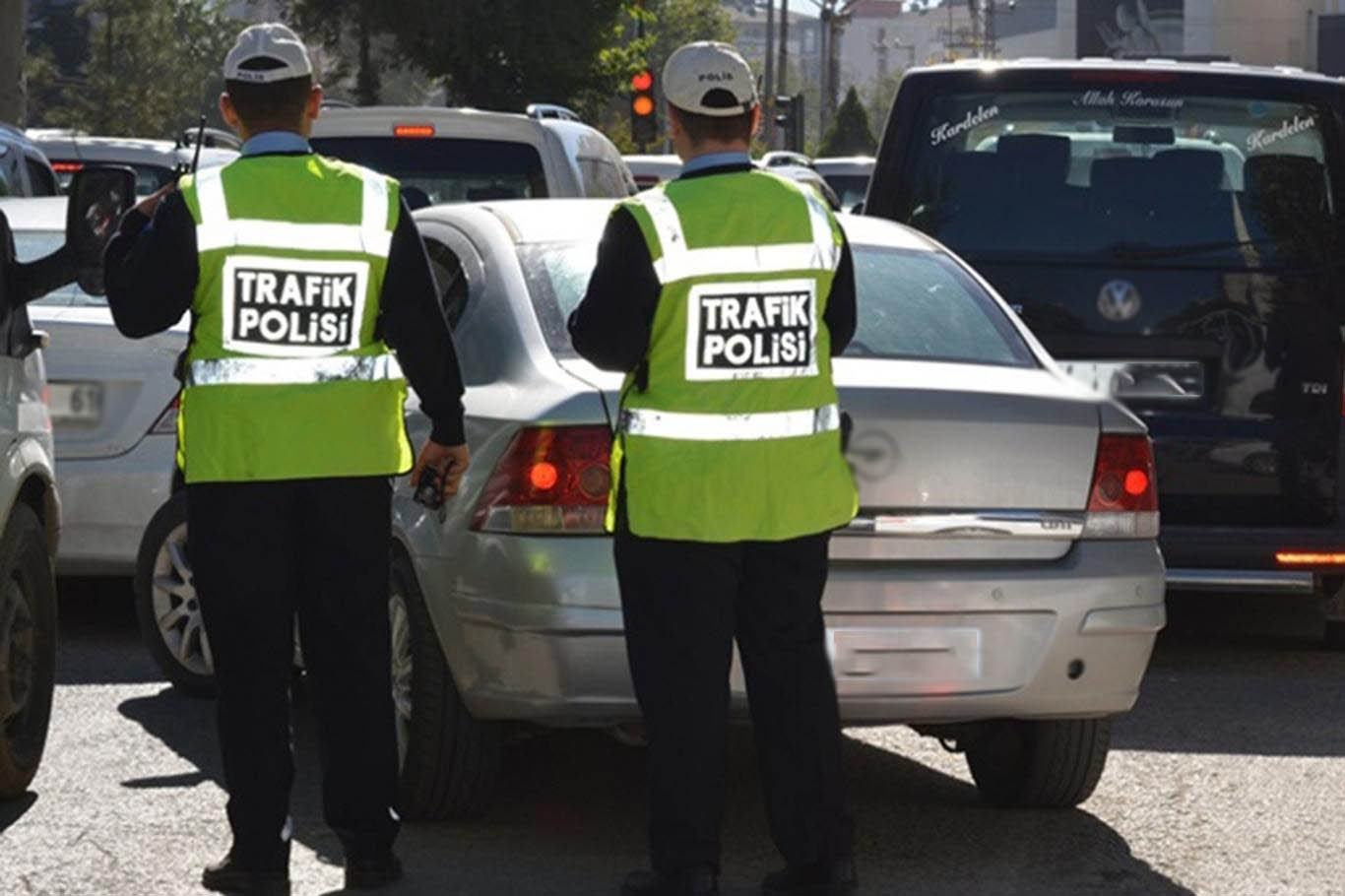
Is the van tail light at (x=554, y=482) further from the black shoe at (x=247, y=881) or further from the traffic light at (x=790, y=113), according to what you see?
the traffic light at (x=790, y=113)

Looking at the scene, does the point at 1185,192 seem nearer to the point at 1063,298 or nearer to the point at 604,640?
the point at 1063,298

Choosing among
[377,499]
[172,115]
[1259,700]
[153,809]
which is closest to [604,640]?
[377,499]

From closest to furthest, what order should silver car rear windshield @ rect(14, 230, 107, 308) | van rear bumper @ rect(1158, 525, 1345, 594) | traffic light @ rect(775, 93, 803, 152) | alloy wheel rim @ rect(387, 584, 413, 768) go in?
alloy wheel rim @ rect(387, 584, 413, 768)
van rear bumper @ rect(1158, 525, 1345, 594)
silver car rear windshield @ rect(14, 230, 107, 308)
traffic light @ rect(775, 93, 803, 152)

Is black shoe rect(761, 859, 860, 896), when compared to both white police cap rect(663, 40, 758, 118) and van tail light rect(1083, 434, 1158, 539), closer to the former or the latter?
van tail light rect(1083, 434, 1158, 539)

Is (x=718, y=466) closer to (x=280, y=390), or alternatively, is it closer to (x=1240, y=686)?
(x=280, y=390)

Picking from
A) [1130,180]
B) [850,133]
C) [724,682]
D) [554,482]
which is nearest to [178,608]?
[554,482]

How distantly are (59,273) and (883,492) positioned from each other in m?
2.01

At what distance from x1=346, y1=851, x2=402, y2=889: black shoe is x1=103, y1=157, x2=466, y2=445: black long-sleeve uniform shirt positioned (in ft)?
2.92

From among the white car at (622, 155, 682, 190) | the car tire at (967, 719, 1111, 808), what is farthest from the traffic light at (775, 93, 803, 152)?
the car tire at (967, 719, 1111, 808)

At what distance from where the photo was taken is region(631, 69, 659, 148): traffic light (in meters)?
38.7

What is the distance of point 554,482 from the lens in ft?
22.8

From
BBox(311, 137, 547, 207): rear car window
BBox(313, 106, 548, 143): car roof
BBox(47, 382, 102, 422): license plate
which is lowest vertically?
BBox(47, 382, 102, 422): license plate

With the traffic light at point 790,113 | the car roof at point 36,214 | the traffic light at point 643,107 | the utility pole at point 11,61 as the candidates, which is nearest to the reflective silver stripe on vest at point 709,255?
the car roof at point 36,214

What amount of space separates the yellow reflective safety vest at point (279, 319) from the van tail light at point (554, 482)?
631mm
